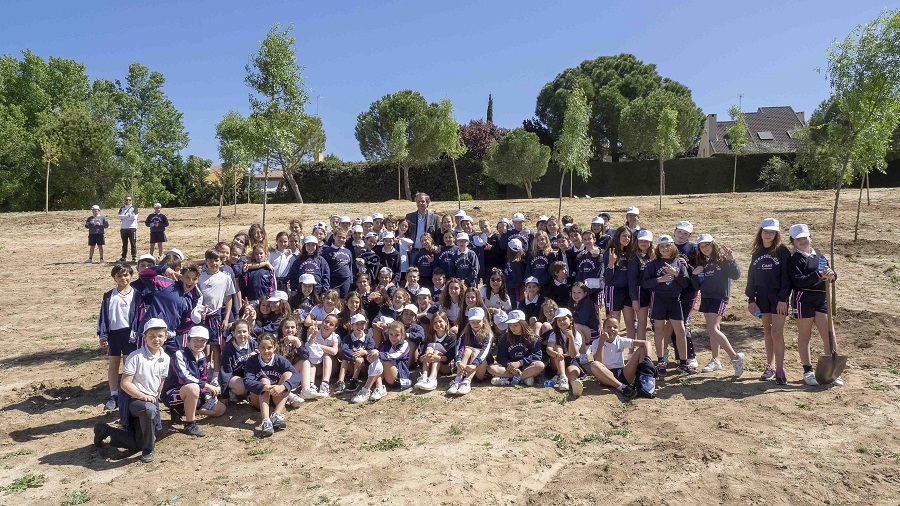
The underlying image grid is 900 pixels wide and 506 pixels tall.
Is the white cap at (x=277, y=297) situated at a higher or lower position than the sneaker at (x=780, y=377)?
higher

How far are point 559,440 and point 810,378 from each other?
3.38 metres

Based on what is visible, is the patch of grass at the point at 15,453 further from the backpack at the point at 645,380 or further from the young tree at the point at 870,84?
the young tree at the point at 870,84

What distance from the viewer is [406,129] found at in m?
33.5

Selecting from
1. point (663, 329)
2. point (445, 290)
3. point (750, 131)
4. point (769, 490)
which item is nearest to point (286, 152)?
point (445, 290)

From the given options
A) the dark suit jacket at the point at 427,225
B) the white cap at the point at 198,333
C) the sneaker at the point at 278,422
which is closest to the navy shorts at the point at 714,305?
the dark suit jacket at the point at 427,225

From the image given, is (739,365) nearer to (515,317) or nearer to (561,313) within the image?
(561,313)

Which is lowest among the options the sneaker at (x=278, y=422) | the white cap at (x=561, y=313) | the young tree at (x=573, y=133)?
the sneaker at (x=278, y=422)

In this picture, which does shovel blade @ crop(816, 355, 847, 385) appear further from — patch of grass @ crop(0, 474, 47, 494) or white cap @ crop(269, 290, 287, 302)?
patch of grass @ crop(0, 474, 47, 494)

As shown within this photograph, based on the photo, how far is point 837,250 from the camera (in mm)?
14867

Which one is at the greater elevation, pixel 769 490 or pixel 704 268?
pixel 704 268

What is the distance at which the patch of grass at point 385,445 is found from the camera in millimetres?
6828

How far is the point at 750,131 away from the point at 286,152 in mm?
41489

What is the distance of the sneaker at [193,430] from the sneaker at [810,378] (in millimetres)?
6864

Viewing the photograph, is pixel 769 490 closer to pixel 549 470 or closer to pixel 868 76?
pixel 549 470
